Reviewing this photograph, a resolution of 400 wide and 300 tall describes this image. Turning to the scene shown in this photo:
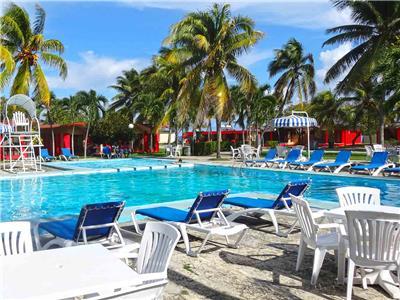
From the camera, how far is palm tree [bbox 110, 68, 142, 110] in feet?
136

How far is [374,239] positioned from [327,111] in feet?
123

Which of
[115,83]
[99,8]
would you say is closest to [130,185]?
[99,8]

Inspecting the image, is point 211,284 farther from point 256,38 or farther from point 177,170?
point 256,38

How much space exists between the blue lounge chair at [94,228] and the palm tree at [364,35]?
1906 cm

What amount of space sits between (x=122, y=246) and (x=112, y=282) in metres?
2.29

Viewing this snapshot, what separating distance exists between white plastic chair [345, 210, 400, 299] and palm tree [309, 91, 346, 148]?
3605 cm

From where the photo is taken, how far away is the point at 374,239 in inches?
149

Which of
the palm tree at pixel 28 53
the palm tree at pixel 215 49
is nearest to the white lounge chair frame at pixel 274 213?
the palm tree at pixel 215 49

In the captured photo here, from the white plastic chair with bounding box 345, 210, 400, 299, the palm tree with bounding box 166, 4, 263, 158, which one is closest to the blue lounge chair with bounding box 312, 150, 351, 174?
the palm tree with bounding box 166, 4, 263, 158

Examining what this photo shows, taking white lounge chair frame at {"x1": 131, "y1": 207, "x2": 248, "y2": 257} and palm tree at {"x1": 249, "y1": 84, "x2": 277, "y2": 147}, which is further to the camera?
palm tree at {"x1": 249, "y1": 84, "x2": 277, "y2": 147}

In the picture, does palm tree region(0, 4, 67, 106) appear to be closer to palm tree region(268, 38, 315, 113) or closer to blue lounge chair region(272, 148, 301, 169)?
blue lounge chair region(272, 148, 301, 169)

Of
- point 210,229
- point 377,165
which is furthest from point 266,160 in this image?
point 210,229

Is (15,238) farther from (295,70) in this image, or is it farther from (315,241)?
(295,70)

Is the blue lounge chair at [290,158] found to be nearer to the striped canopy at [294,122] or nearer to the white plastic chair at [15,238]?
the striped canopy at [294,122]
